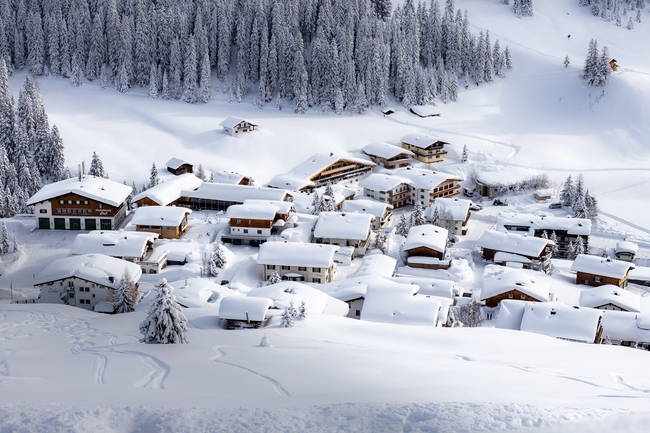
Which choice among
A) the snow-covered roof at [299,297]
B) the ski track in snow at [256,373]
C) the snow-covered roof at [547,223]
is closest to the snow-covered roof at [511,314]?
the snow-covered roof at [299,297]

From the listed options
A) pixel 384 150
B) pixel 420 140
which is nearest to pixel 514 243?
pixel 384 150

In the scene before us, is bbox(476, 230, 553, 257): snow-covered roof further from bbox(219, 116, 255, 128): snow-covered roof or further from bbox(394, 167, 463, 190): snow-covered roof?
bbox(219, 116, 255, 128): snow-covered roof

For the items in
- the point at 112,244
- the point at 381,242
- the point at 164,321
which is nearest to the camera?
the point at 164,321

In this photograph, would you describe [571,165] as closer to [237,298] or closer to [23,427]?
[237,298]

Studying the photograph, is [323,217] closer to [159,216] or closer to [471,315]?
[159,216]

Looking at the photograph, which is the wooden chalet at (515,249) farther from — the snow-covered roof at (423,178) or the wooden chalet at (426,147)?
the wooden chalet at (426,147)

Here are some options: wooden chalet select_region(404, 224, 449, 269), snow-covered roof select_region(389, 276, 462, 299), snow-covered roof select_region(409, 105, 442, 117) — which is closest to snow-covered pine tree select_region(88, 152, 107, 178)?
wooden chalet select_region(404, 224, 449, 269)
